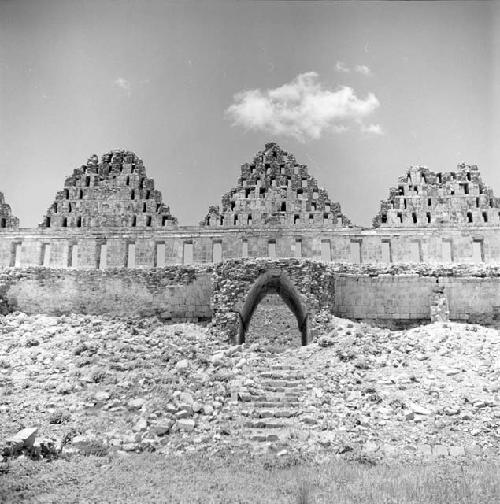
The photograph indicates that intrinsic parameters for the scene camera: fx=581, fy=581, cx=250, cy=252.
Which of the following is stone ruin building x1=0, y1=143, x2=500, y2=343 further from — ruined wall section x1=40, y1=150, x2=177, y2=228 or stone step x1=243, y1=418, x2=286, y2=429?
stone step x1=243, y1=418, x2=286, y2=429

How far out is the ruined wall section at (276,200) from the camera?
35.6 metres

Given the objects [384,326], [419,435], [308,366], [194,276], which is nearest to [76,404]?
[308,366]

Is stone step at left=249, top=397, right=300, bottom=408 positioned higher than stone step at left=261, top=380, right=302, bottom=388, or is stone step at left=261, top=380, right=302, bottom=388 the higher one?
stone step at left=261, top=380, right=302, bottom=388

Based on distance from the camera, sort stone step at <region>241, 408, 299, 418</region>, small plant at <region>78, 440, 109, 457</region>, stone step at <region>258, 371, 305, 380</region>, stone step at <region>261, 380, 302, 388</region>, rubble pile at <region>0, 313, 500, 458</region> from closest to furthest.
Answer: small plant at <region>78, 440, 109, 457</region> < rubble pile at <region>0, 313, 500, 458</region> < stone step at <region>241, 408, 299, 418</region> < stone step at <region>261, 380, 302, 388</region> < stone step at <region>258, 371, 305, 380</region>

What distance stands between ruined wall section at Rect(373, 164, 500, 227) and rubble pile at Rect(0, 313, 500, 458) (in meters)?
9.04

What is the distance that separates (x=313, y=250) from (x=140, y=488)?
22676 millimetres

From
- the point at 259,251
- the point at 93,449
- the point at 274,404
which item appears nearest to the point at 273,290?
the point at 259,251

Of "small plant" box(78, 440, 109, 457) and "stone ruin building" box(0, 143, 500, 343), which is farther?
"stone ruin building" box(0, 143, 500, 343)

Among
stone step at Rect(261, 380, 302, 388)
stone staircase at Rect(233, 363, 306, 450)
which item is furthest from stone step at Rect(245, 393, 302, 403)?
stone step at Rect(261, 380, 302, 388)

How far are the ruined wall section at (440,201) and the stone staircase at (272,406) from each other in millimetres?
15628

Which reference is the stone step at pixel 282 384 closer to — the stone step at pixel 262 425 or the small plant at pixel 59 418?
the stone step at pixel 262 425

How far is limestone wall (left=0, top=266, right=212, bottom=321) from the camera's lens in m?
32.5

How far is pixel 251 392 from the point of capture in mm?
21594

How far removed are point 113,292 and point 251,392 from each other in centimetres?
1416
